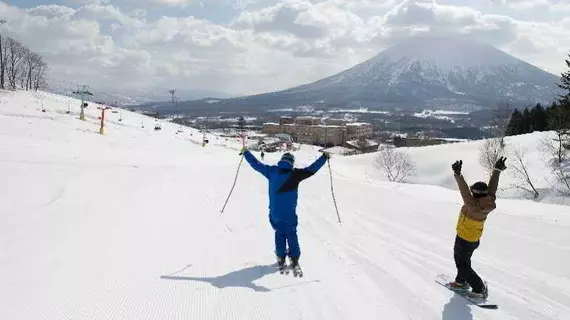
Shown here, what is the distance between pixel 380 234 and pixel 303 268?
3.90 meters

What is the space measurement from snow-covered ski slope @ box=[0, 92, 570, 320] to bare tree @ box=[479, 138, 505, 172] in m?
42.8

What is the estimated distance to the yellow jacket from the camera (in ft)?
19.8

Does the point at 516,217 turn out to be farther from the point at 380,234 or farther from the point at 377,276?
the point at 377,276

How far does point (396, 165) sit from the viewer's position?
6066cm

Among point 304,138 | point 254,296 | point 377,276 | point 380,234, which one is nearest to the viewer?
point 254,296

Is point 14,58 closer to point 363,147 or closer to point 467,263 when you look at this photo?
point 363,147

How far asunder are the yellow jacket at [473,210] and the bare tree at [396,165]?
174ft

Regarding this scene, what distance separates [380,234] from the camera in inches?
420

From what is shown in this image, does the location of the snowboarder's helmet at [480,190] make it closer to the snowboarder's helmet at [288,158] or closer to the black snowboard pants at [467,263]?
the black snowboard pants at [467,263]

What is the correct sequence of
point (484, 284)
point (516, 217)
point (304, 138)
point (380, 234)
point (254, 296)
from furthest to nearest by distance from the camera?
point (304, 138)
point (516, 217)
point (380, 234)
point (484, 284)
point (254, 296)

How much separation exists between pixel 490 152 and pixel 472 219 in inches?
2170

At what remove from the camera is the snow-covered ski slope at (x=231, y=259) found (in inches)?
214

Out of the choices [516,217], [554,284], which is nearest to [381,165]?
[516,217]

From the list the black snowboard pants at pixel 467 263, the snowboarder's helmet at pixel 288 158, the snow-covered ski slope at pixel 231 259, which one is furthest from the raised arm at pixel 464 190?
the snowboarder's helmet at pixel 288 158
